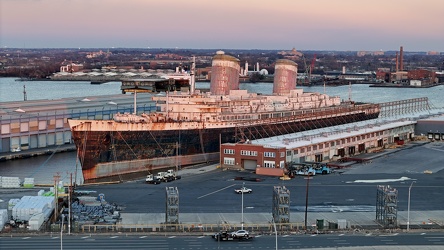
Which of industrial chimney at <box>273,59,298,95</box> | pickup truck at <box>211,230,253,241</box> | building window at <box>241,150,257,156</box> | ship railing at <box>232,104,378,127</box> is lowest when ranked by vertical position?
pickup truck at <box>211,230,253,241</box>

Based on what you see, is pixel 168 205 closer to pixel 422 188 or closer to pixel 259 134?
pixel 422 188

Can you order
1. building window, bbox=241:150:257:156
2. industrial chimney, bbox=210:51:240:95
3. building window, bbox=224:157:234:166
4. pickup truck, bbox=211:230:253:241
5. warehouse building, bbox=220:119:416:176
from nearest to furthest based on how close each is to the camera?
pickup truck, bbox=211:230:253:241
warehouse building, bbox=220:119:416:176
building window, bbox=241:150:257:156
building window, bbox=224:157:234:166
industrial chimney, bbox=210:51:240:95

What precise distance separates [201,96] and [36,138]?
28.3 ft

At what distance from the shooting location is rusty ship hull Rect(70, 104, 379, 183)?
2978 centimetres

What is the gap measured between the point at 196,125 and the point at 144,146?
2915mm

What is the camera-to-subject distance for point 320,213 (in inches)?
885

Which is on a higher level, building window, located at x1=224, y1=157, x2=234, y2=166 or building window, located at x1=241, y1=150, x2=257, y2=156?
building window, located at x1=241, y1=150, x2=257, y2=156

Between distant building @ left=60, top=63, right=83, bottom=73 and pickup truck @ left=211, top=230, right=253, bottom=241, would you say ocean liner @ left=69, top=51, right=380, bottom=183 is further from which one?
distant building @ left=60, top=63, right=83, bottom=73

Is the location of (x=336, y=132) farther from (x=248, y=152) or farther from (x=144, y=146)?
(x=144, y=146)

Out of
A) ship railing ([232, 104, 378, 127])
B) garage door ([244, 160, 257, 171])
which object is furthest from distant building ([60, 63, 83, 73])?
garage door ([244, 160, 257, 171])

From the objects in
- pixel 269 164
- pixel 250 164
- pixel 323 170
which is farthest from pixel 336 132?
pixel 269 164

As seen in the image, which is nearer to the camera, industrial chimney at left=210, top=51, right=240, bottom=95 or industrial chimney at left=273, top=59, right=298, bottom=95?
industrial chimney at left=210, top=51, right=240, bottom=95

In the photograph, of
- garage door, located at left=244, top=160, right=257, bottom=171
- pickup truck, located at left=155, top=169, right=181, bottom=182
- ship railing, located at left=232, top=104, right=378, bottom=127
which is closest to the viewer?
pickup truck, located at left=155, top=169, right=181, bottom=182

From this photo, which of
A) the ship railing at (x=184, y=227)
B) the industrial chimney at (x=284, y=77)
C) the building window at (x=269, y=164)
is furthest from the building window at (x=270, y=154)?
the industrial chimney at (x=284, y=77)
